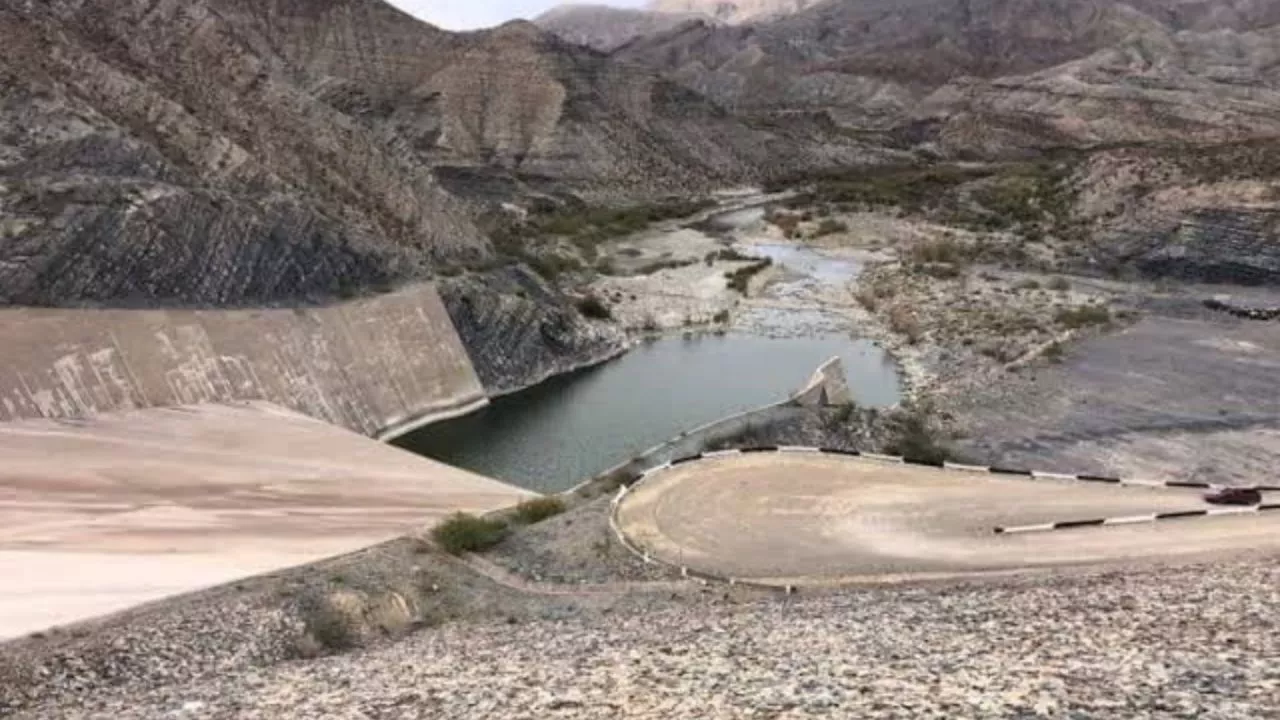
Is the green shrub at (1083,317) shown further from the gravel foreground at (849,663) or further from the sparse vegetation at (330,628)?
the sparse vegetation at (330,628)

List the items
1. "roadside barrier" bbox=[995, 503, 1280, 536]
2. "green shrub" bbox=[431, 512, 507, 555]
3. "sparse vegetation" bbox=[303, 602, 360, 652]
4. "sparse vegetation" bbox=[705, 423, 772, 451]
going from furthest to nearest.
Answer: "sparse vegetation" bbox=[705, 423, 772, 451], "green shrub" bbox=[431, 512, 507, 555], "roadside barrier" bbox=[995, 503, 1280, 536], "sparse vegetation" bbox=[303, 602, 360, 652]

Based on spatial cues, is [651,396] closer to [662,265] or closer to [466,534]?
[466,534]

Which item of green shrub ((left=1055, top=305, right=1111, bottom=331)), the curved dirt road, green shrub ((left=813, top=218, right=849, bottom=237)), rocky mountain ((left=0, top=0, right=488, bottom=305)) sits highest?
rocky mountain ((left=0, top=0, right=488, bottom=305))

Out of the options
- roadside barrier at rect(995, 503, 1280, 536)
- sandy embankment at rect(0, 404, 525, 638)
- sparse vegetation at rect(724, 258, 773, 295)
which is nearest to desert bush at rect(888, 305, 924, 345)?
sparse vegetation at rect(724, 258, 773, 295)

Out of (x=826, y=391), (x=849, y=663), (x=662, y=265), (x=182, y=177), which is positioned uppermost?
(x=182, y=177)

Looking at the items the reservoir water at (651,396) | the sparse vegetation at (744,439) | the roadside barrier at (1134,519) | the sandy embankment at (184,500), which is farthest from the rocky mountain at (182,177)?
the roadside barrier at (1134,519)

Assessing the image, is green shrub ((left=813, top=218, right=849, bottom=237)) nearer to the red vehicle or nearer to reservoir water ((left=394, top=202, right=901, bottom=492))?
reservoir water ((left=394, top=202, right=901, bottom=492))

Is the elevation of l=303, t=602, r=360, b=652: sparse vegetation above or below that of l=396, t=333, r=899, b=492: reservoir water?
above

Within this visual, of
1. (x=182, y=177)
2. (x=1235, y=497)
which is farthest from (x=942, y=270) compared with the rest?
(x=1235, y=497)
